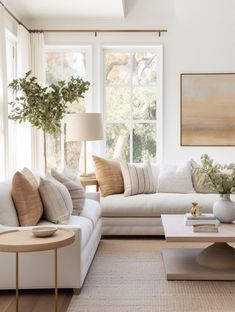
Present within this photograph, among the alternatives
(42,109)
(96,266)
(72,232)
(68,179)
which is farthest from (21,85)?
(72,232)

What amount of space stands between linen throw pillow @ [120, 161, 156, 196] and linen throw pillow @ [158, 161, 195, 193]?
0.12m

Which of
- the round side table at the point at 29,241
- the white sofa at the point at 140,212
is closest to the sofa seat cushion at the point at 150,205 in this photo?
the white sofa at the point at 140,212

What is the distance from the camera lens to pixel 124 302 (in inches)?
124

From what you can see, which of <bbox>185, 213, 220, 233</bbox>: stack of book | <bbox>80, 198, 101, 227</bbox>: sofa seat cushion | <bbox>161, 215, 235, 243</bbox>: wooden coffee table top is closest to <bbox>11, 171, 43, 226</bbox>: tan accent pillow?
<bbox>80, 198, 101, 227</bbox>: sofa seat cushion

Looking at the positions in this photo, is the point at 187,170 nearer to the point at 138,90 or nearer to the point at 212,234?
the point at 138,90

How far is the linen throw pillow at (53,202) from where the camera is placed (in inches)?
146

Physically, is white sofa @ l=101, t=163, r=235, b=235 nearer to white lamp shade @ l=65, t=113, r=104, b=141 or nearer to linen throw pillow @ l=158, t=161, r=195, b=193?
linen throw pillow @ l=158, t=161, r=195, b=193

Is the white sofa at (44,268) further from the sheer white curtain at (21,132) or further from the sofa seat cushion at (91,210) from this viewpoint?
the sheer white curtain at (21,132)

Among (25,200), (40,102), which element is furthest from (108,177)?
(25,200)

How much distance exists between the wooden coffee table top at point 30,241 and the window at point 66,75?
3.55 meters

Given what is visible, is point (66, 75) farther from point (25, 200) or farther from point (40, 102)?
point (25, 200)

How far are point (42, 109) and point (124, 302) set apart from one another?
114 inches

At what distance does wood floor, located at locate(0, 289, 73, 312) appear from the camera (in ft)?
9.94

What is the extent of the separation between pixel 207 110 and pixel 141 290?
365 centimetres
